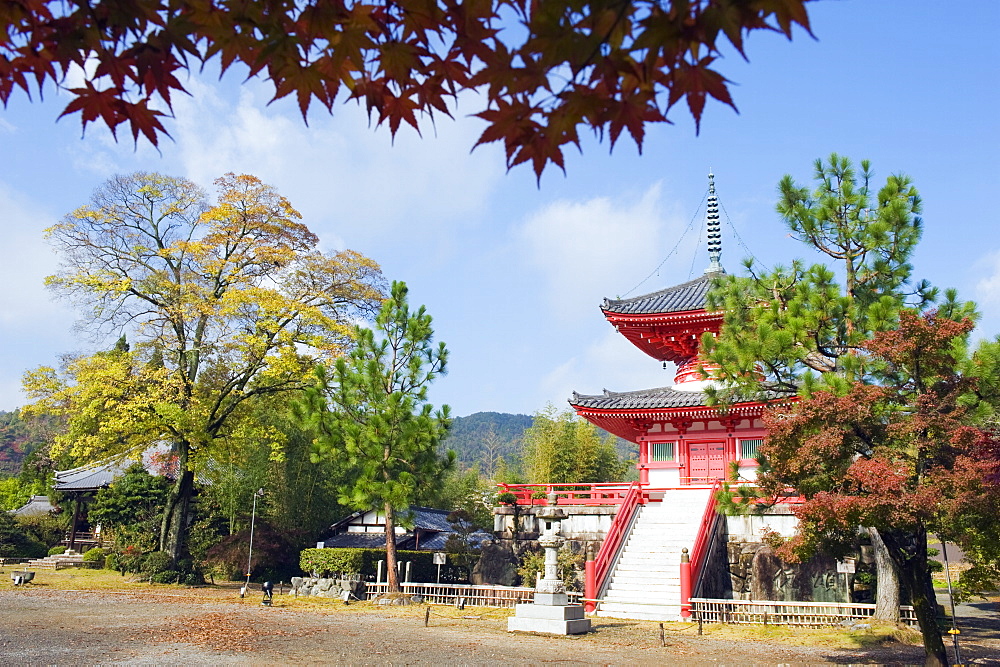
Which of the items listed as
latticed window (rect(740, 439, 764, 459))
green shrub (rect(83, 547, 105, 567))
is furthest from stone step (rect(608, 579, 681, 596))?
green shrub (rect(83, 547, 105, 567))

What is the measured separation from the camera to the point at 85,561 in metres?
28.3

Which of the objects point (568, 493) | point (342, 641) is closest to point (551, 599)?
point (342, 641)

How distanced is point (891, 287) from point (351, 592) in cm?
1394

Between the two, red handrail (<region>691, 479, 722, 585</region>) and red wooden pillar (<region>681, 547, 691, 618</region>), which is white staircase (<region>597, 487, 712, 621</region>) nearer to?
red wooden pillar (<region>681, 547, 691, 618</region>)

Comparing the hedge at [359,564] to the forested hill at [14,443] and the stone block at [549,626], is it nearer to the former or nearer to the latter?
the stone block at [549,626]

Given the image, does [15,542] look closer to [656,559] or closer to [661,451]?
[661,451]

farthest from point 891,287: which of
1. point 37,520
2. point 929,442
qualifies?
point 37,520

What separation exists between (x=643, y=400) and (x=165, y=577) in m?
14.4

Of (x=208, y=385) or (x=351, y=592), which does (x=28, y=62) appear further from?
(x=208, y=385)

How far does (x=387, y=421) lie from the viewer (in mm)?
18078

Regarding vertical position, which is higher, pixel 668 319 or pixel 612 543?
pixel 668 319

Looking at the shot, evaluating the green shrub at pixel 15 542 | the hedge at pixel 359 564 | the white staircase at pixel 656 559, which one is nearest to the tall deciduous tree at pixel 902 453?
the white staircase at pixel 656 559

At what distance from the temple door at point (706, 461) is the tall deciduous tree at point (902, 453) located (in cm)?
1093

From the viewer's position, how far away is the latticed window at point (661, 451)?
2103cm
